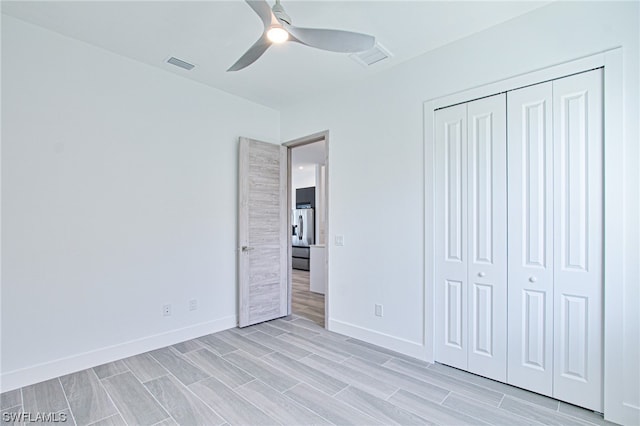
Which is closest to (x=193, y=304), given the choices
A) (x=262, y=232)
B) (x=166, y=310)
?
(x=166, y=310)

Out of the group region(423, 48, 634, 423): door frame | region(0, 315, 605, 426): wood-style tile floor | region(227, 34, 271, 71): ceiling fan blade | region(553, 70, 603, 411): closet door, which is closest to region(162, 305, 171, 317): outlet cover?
region(0, 315, 605, 426): wood-style tile floor

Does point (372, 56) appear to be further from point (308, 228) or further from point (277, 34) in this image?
point (308, 228)

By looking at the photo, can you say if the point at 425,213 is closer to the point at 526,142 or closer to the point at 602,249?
→ the point at 526,142

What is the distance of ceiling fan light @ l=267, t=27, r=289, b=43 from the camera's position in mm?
1777

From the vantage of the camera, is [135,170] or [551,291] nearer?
[551,291]

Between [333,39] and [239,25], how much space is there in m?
1.00

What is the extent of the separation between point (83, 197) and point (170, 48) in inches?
59.8

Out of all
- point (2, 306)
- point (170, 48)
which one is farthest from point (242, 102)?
point (2, 306)

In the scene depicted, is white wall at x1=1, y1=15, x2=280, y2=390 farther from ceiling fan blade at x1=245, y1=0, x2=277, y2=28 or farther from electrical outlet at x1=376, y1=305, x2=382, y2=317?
ceiling fan blade at x1=245, y1=0, x2=277, y2=28

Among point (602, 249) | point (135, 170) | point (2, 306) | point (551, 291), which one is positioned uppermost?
point (135, 170)

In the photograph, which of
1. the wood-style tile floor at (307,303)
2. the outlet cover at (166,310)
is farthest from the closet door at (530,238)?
the outlet cover at (166,310)

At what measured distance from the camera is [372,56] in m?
2.86

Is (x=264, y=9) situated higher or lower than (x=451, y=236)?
higher

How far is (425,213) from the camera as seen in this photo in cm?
280
